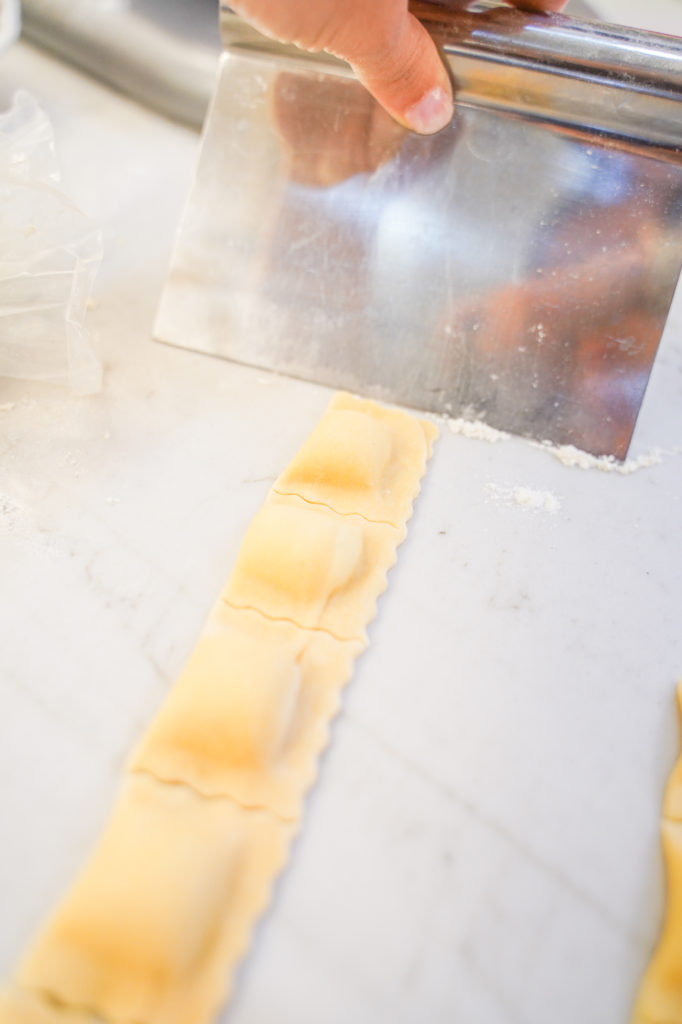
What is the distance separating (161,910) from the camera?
2.22ft

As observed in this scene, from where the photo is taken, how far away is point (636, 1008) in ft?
2.31

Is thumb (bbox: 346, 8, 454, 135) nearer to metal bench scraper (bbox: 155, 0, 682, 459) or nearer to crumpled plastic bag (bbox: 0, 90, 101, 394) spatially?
metal bench scraper (bbox: 155, 0, 682, 459)

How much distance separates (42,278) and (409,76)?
59 centimetres

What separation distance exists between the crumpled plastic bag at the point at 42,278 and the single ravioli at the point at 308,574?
0.42m

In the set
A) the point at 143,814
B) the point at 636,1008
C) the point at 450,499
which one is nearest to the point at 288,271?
the point at 450,499

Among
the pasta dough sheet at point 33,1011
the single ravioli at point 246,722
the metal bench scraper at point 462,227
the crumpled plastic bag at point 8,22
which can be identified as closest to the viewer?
the pasta dough sheet at point 33,1011

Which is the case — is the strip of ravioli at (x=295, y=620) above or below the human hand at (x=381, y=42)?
below

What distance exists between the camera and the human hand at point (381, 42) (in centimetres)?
90

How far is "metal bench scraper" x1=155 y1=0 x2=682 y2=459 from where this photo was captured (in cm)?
103

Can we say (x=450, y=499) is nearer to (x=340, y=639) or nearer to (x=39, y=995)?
(x=340, y=639)

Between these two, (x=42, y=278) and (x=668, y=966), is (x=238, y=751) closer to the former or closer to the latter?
(x=668, y=966)

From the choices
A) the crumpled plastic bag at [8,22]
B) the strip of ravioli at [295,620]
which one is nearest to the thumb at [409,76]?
the strip of ravioli at [295,620]

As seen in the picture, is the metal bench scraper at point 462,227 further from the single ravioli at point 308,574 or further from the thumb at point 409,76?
the single ravioli at point 308,574

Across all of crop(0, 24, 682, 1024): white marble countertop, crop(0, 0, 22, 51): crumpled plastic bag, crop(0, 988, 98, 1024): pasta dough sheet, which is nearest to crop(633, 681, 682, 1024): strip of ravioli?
crop(0, 24, 682, 1024): white marble countertop
